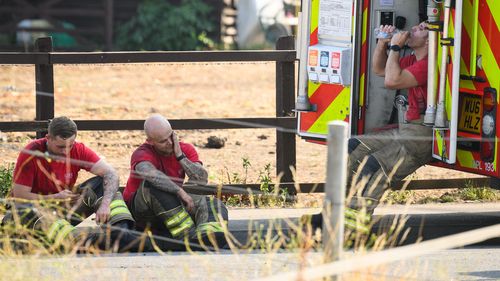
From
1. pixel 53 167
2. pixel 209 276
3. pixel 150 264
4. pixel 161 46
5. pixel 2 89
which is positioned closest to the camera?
pixel 209 276

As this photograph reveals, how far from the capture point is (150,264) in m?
6.96

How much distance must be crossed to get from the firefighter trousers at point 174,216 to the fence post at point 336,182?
265 cm

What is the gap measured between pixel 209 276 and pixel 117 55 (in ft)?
11.1

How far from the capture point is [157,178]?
24.2 feet

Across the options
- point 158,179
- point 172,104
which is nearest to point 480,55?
point 158,179

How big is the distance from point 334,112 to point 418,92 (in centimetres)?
90

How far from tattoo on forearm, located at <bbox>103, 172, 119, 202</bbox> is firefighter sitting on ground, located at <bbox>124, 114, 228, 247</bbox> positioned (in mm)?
125

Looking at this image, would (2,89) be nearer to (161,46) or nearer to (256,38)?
(161,46)

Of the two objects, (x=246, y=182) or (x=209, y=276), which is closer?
(x=209, y=276)

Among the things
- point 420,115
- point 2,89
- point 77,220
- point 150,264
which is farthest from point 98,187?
point 2,89

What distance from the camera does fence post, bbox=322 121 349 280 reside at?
4.66m

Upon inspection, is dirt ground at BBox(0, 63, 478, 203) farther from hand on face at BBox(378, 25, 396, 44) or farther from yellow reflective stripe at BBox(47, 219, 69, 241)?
hand on face at BBox(378, 25, 396, 44)

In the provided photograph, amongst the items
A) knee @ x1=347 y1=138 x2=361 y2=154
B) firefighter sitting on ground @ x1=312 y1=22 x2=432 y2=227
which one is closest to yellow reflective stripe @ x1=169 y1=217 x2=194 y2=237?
firefighter sitting on ground @ x1=312 y1=22 x2=432 y2=227

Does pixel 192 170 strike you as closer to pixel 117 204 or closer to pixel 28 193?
pixel 117 204
